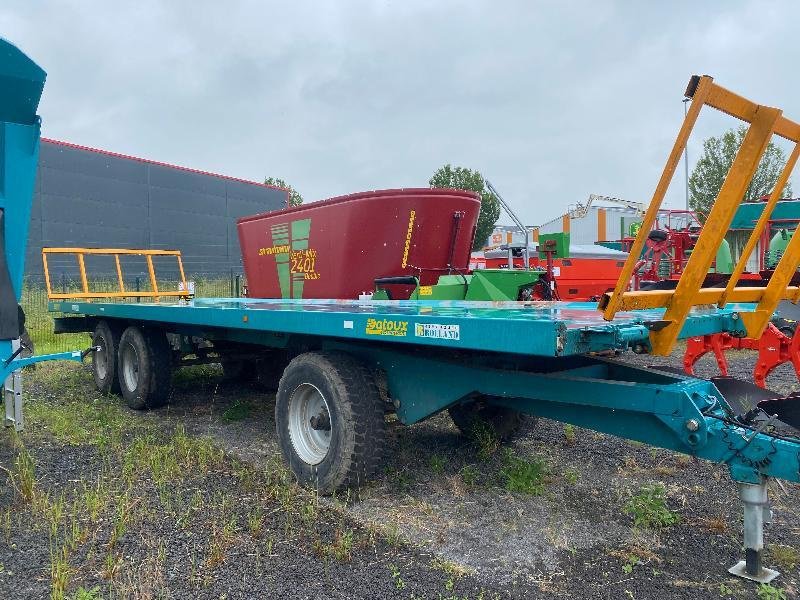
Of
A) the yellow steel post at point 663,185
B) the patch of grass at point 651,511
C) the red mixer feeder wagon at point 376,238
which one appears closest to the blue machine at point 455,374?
the yellow steel post at point 663,185

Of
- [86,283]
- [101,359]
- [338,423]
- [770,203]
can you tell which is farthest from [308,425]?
[86,283]

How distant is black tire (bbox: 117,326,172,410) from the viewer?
6.40m

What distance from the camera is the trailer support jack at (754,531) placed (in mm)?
2691

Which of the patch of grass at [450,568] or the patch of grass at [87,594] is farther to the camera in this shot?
the patch of grass at [450,568]

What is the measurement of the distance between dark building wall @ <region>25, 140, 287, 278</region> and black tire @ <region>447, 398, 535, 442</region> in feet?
60.7

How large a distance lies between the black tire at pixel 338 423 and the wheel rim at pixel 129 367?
124 inches

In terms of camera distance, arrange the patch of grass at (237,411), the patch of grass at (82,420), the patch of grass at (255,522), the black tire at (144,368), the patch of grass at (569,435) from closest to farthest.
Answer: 1. the patch of grass at (255,522)
2. the patch of grass at (569,435)
3. the patch of grass at (82,420)
4. the patch of grass at (237,411)
5. the black tire at (144,368)

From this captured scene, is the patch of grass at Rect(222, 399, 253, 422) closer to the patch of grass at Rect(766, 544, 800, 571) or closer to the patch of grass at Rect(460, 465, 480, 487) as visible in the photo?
the patch of grass at Rect(460, 465, 480, 487)

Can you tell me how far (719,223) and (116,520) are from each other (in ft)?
10.9

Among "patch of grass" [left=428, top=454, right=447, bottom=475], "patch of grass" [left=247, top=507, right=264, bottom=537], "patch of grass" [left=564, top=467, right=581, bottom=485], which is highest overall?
"patch of grass" [left=247, top=507, right=264, bottom=537]

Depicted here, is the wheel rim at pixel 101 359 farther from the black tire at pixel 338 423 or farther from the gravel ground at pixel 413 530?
the black tire at pixel 338 423

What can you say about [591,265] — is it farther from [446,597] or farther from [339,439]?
[446,597]

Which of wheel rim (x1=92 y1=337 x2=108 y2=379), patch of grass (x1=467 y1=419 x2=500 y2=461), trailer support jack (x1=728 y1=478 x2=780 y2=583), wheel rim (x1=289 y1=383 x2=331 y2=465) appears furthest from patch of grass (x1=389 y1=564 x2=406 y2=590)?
wheel rim (x1=92 y1=337 x2=108 y2=379)

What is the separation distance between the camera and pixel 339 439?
3822 millimetres
